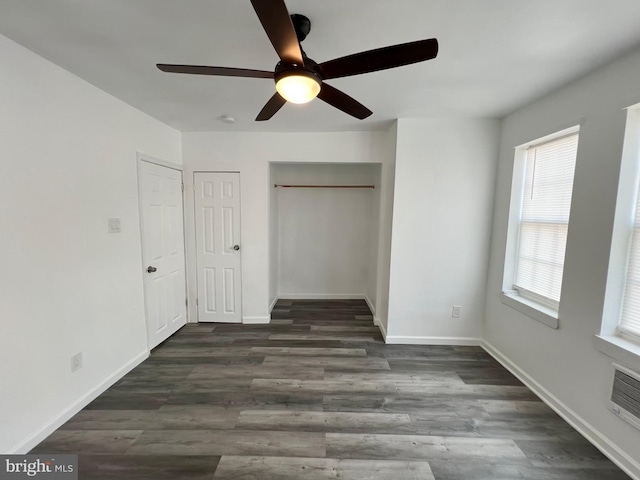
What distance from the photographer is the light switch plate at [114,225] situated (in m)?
2.20

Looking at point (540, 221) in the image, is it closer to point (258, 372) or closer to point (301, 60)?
point (301, 60)

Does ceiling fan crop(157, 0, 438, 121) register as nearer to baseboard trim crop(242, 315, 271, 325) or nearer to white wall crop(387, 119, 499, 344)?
white wall crop(387, 119, 499, 344)

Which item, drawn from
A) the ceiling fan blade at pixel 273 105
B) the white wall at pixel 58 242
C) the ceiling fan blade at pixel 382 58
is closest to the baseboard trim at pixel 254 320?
the white wall at pixel 58 242

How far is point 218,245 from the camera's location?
338 centimetres

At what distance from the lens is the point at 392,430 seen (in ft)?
5.83

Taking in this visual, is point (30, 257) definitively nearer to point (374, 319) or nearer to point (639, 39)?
point (374, 319)

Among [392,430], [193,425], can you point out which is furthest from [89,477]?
[392,430]

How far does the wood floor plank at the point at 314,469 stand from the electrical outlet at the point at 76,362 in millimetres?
1339

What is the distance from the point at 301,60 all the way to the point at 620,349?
8.09ft

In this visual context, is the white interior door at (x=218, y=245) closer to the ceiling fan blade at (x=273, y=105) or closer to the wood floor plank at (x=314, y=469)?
the ceiling fan blade at (x=273, y=105)

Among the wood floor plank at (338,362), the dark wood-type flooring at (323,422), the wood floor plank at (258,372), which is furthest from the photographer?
the wood floor plank at (338,362)

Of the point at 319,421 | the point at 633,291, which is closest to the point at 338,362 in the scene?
the point at 319,421

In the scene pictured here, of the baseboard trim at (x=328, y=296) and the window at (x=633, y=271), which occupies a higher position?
the window at (x=633, y=271)

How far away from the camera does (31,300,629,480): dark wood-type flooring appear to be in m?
1.52
